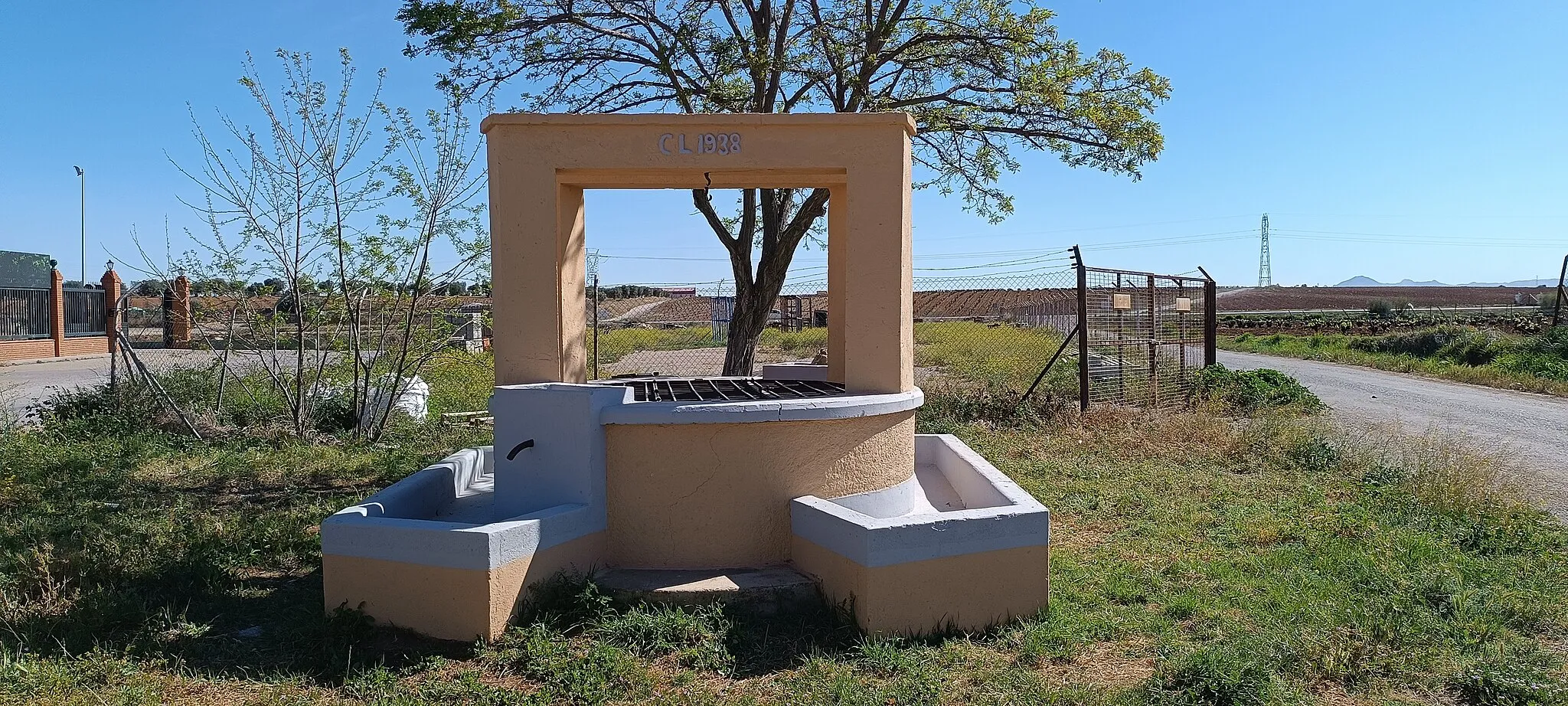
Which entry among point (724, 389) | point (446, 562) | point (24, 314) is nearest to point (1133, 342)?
point (724, 389)

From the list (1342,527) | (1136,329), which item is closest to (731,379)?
(1342,527)

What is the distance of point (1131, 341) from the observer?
38.8 ft

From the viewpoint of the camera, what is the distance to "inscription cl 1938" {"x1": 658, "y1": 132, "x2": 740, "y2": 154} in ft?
17.1

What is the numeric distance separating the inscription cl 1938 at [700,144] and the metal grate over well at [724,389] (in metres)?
1.38

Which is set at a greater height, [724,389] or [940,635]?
[724,389]

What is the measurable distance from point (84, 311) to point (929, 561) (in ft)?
105

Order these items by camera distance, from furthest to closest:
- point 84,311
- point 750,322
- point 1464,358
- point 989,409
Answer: point 84,311 → point 1464,358 → point 989,409 → point 750,322

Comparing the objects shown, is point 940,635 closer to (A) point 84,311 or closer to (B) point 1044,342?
(B) point 1044,342

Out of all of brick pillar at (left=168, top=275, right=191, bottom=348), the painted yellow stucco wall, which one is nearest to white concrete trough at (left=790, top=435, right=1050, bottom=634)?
the painted yellow stucco wall

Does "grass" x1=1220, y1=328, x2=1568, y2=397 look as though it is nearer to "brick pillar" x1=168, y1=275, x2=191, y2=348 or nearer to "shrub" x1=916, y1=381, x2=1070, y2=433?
"shrub" x1=916, y1=381, x2=1070, y2=433

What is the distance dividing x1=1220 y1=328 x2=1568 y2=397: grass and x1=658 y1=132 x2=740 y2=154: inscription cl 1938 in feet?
53.0

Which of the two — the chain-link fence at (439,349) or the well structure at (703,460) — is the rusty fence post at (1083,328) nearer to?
the chain-link fence at (439,349)

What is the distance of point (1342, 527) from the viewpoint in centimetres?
626

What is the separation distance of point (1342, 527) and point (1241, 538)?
2.51 ft
